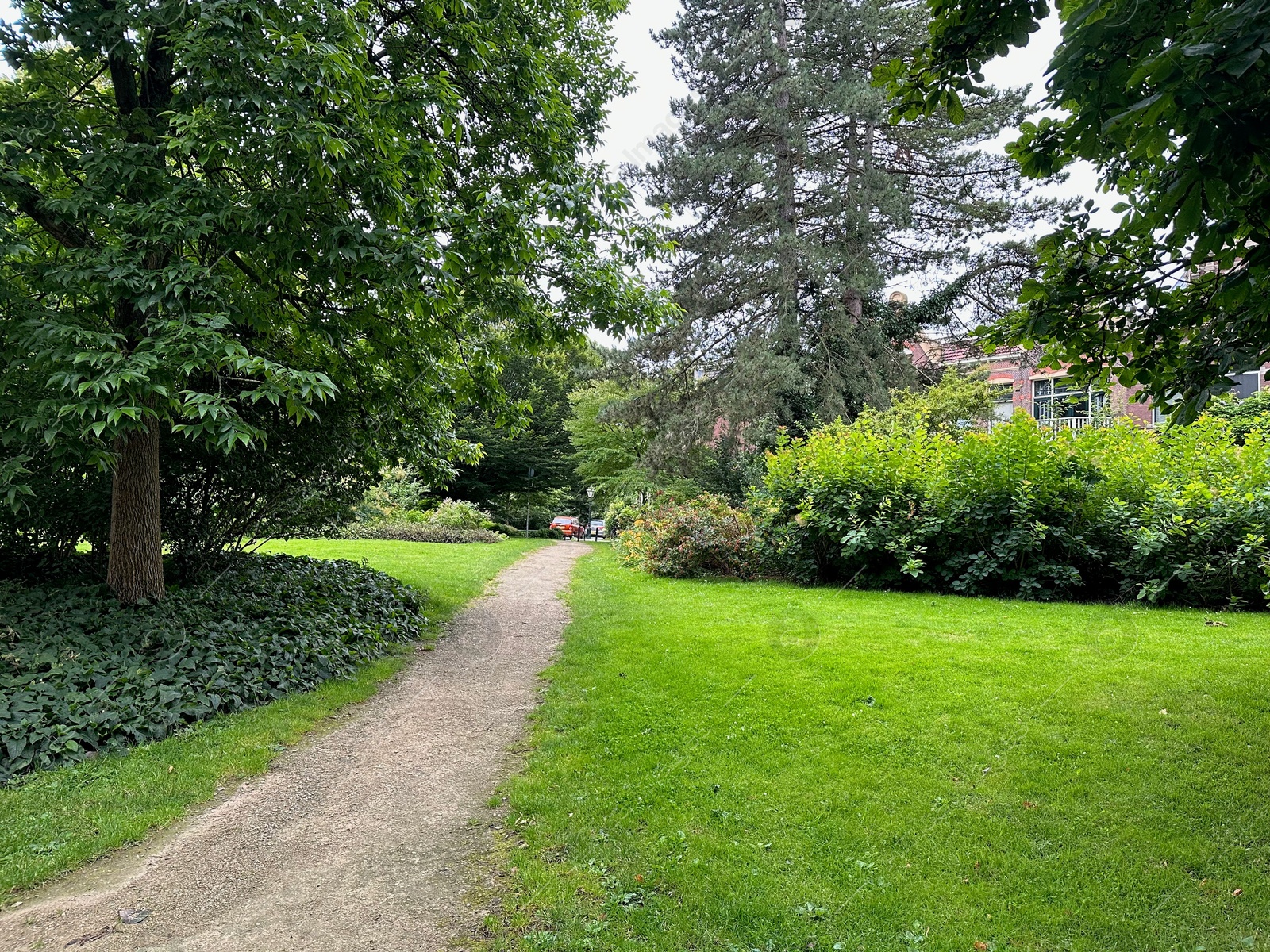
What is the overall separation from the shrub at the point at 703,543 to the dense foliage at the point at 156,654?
6343 mm

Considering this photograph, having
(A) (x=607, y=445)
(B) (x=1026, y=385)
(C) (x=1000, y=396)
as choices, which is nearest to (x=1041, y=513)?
(C) (x=1000, y=396)

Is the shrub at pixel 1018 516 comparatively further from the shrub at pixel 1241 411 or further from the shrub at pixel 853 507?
the shrub at pixel 1241 411

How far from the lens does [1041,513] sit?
9508 mm

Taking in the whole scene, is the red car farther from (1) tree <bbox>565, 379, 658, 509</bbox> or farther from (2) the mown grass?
(2) the mown grass

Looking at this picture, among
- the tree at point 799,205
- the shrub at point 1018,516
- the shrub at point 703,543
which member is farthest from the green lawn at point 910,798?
the tree at point 799,205

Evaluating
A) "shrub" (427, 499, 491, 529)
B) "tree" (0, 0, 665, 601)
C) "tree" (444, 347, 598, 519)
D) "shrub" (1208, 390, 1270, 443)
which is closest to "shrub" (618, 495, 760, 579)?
"tree" (0, 0, 665, 601)

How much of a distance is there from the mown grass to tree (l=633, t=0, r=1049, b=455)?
12572 mm

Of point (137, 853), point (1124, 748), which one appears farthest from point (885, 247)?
point (137, 853)

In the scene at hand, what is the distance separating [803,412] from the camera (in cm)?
1875

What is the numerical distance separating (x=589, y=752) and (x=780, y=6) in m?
20.0

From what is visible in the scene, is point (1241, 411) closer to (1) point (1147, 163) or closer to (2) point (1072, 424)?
(2) point (1072, 424)

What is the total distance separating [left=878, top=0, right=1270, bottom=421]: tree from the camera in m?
2.21

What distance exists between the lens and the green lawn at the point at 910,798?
9.36ft

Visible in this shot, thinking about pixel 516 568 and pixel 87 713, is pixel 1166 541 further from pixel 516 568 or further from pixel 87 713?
pixel 516 568
